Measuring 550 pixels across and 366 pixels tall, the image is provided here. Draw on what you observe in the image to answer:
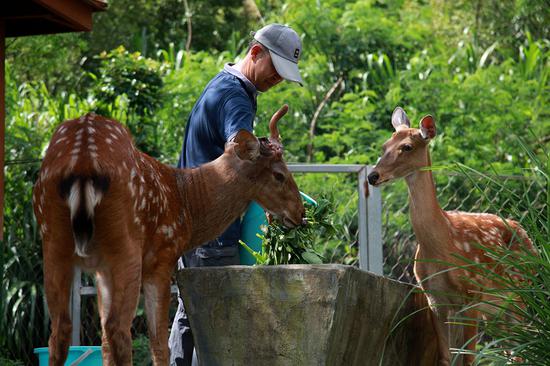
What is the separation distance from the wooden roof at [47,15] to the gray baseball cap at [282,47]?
1.56m

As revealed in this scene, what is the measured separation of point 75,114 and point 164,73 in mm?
1239

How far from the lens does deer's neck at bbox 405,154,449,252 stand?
5965mm

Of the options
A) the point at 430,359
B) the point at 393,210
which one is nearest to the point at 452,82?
the point at 393,210

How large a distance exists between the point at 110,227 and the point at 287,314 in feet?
2.89

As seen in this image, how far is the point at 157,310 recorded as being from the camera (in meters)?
4.73

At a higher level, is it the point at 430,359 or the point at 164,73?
the point at 164,73

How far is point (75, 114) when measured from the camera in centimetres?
1070

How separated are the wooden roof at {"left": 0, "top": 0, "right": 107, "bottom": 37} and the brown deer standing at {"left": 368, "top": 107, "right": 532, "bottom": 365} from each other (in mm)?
2206

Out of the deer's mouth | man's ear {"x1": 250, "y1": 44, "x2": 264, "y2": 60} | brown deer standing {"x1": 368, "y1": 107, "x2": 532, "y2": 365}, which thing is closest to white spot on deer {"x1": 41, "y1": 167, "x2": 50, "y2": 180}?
the deer's mouth

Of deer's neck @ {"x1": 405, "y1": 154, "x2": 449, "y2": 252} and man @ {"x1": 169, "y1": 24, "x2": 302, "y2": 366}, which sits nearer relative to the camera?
man @ {"x1": 169, "y1": 24, "x2": 302, "y2": 366}

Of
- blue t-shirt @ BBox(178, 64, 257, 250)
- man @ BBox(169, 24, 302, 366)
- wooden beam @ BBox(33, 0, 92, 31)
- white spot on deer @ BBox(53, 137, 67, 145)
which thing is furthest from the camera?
wooden beam @ BBox(33, 0, 92, 31)

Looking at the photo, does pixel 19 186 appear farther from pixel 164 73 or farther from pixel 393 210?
pixel 393 210

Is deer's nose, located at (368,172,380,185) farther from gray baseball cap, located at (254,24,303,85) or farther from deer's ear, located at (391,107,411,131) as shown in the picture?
gray baseball cap, located at (254,24,303,85)

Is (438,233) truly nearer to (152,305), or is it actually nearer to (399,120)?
(399,120)
